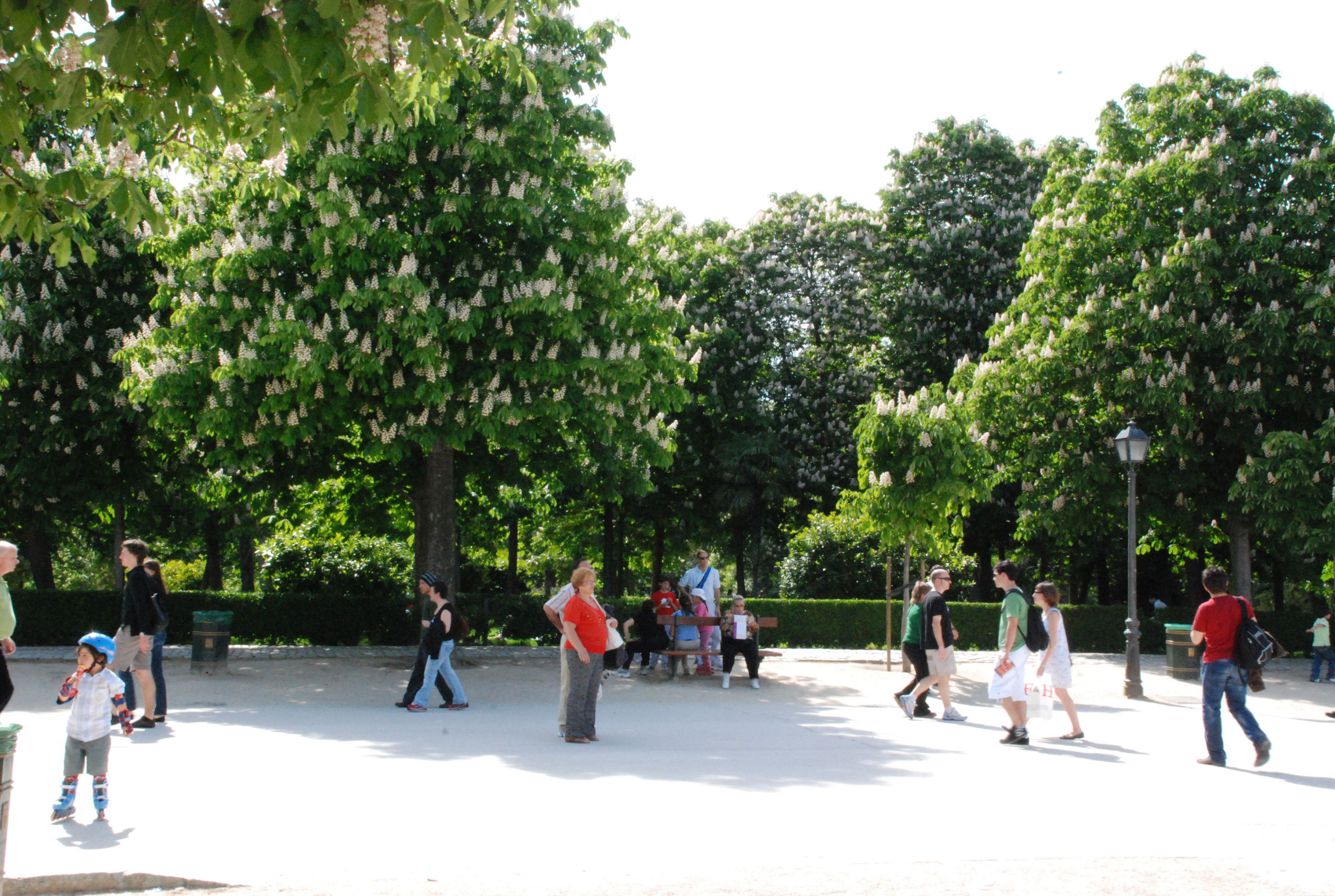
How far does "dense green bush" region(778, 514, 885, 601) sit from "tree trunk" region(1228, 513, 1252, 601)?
8060mm

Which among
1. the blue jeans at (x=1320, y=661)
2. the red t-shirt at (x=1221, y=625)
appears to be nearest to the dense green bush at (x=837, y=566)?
the blue jeans at (x=1320, y=661)

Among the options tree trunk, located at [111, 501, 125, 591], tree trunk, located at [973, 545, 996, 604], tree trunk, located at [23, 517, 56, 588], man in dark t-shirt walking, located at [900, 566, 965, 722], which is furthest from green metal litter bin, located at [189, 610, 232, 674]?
tree trunk, located at [973, 545, 996, 604]

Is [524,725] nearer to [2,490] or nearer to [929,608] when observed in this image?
[929,608]

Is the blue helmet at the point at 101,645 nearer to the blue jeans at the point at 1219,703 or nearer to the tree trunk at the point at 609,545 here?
the blue jeans at the point at 1219,703

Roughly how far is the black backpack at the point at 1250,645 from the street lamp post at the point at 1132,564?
635cm

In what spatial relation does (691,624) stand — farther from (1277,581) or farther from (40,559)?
(1277,581)

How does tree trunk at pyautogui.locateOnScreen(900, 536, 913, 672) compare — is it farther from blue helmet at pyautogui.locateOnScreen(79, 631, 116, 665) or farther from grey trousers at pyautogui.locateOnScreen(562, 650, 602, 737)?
blue helmet at pyautogui.locateOnScreen(79, 631, 116, 665)

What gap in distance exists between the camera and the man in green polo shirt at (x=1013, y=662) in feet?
37.1

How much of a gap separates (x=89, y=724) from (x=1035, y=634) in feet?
27.5

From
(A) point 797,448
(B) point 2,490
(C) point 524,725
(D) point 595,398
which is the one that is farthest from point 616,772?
(A) point 797,448

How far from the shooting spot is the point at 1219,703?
1007cm

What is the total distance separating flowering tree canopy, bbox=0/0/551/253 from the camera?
5121mm

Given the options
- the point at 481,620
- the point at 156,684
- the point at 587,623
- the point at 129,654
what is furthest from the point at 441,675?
the point at 481,620

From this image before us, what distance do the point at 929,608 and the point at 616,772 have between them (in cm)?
521
